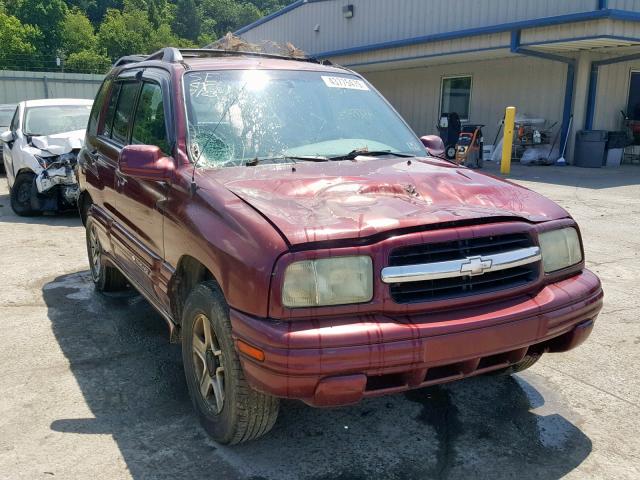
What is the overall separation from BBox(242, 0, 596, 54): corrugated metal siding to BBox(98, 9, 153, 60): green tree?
71.3m

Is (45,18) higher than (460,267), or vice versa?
(45,18)

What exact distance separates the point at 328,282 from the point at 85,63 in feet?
282

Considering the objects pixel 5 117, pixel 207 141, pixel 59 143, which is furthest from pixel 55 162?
pixel 5 117

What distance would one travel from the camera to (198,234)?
2.83m

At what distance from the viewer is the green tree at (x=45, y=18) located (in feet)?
272

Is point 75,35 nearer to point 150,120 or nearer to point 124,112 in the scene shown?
point 124,112

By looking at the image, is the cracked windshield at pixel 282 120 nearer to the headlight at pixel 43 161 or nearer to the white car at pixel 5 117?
the headlight at pixel 43 161

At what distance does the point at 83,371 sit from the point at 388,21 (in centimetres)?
1774

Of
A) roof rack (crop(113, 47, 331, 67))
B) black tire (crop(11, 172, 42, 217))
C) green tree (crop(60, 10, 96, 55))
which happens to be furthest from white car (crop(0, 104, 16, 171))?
green tree (crop(60, 10, 96, 55))

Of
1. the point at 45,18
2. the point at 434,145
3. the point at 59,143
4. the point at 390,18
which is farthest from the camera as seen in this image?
the point at 45,18

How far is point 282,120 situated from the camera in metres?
3.65

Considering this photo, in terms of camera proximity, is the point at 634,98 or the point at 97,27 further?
the point at 97,27

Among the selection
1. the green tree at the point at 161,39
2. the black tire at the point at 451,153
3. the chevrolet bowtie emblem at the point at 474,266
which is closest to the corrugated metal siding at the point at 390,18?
the black tire at the point at 451,153

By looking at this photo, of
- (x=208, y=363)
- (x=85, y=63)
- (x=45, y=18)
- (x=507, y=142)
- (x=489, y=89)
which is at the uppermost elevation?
(x=45, y=18)
